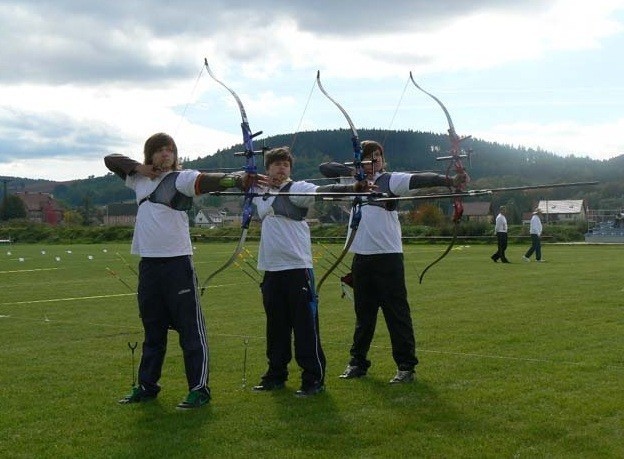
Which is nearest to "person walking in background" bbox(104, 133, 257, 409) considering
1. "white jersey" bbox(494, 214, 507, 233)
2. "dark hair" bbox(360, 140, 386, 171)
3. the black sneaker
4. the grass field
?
the grass field

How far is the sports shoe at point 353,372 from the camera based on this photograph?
25.5ft

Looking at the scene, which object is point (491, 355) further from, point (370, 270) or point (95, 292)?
point (95, 292)

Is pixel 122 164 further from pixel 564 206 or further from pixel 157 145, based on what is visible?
pixel 564 206

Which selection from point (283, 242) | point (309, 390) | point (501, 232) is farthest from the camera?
point (501, 232)


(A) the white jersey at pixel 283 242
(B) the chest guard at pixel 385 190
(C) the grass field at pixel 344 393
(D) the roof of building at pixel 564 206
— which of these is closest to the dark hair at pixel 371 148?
(B) the chest guard at pixel 385 190

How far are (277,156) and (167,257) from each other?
124 centimetres

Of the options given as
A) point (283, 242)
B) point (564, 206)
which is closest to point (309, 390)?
point (283, 242)

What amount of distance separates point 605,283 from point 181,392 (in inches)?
520

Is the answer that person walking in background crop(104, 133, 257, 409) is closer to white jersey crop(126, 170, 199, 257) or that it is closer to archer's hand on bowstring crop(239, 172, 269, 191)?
white jersey crop(126, 170, 199, 257)

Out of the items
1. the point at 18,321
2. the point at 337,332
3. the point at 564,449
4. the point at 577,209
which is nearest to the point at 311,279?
the point at 564,449

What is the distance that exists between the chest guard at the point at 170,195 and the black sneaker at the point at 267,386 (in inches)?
66.6

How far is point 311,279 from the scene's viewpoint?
723 cm

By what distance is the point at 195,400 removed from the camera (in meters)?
6.58

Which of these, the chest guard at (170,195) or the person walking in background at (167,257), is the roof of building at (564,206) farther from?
the chest guard at (170,195)
